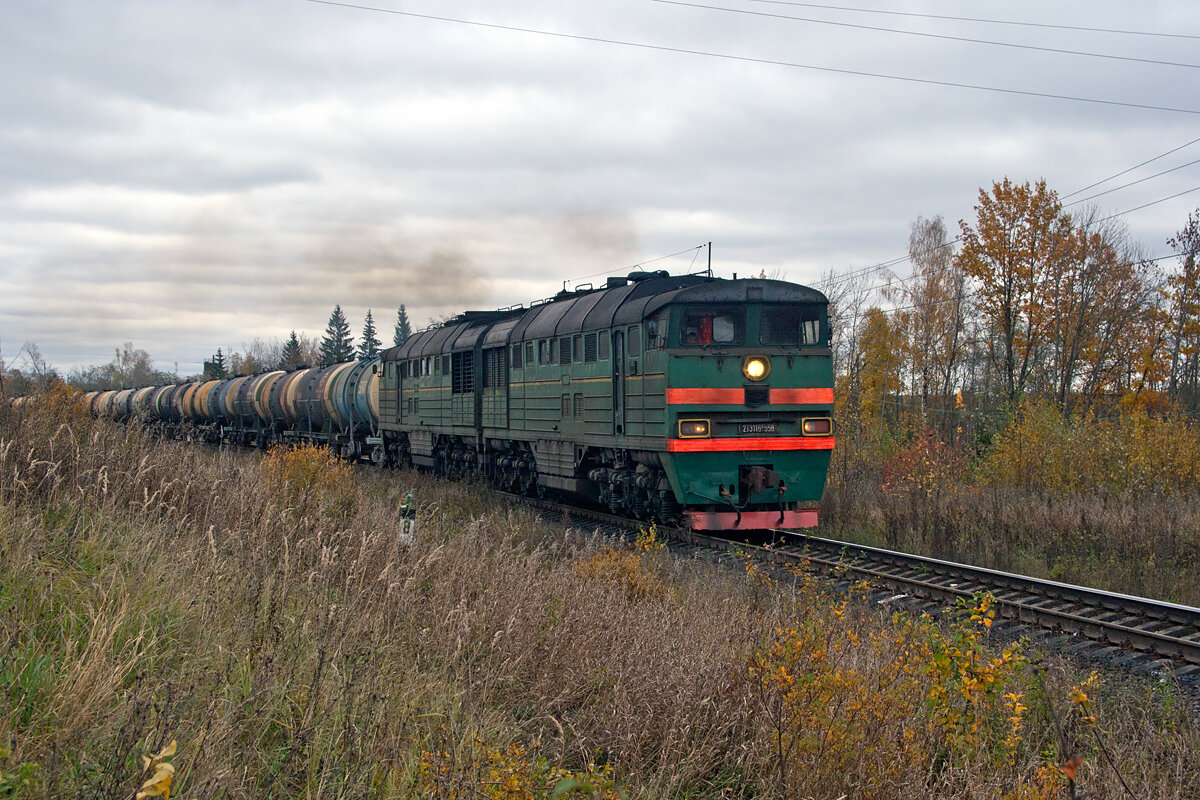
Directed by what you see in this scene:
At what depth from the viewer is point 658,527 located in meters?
13.6

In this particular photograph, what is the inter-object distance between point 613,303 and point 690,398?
2.64m

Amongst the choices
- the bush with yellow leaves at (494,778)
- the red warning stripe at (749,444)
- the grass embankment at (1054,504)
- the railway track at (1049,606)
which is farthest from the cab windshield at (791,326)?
the bush with yellow leaves at (494,778)

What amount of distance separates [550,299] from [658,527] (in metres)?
5.84

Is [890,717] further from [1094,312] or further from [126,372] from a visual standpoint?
[126,372]

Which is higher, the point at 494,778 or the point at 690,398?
the point at 690,398

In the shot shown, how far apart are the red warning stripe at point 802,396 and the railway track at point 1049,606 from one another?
2.01 m

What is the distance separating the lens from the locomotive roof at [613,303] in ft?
40.6

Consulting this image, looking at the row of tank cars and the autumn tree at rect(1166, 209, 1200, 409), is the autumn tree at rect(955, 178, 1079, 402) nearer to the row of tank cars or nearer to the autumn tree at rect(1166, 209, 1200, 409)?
the autumn tree at rect(1166, 209, 1200, 409)

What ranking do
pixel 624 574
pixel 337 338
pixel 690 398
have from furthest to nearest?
pixel 337 338 → pixel 690 398 → pixel 624 574

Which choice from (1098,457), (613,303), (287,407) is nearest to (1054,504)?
(1098,457)

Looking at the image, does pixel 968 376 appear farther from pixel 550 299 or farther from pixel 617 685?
pixel 617 685

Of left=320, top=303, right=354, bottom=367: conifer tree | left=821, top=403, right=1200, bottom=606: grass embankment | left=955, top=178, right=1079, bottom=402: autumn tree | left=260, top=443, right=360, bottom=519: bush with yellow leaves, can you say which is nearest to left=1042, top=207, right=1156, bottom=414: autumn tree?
left=955, top=178, right=1079, bottom=402: autumn tree

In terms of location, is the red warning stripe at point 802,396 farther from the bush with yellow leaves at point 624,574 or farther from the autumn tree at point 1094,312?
the autumn tree at point 1094,312

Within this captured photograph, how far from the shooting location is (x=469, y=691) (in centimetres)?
480
